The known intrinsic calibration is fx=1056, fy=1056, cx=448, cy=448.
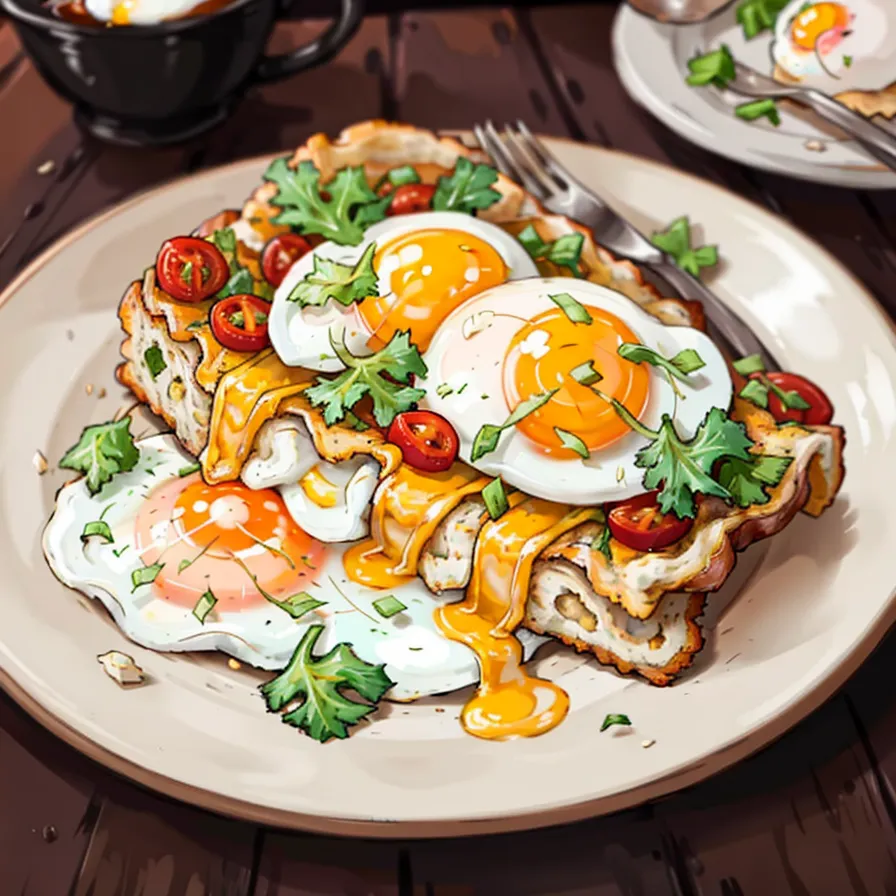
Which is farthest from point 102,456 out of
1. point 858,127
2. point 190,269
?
point 858,127

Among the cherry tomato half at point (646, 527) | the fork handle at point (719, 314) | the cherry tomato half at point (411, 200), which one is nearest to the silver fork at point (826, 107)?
the fork handle at point (719, 314)

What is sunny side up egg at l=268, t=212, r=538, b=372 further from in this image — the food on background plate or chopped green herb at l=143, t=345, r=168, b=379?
chopped green herb at l=143, t=345, r=168, b=379

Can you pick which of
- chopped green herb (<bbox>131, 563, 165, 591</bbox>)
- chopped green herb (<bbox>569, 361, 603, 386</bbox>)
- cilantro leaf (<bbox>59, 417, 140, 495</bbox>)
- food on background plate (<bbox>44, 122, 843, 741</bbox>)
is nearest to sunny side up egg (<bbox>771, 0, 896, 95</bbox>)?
food on background plate (<bbox>44, 122, 843, 741</bbox>)

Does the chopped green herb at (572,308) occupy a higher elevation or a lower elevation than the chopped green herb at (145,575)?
higher

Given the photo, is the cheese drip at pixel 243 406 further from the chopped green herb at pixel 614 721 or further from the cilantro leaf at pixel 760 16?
the cilantro leaf at pixel 760 16

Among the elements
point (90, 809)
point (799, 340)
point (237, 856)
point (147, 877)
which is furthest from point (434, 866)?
point (799, 340)

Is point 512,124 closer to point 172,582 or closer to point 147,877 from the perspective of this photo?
point 172,582
